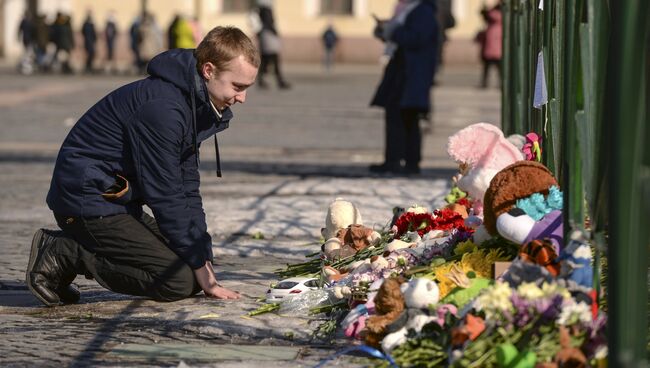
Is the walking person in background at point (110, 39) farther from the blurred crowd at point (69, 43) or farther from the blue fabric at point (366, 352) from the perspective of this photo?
the blue fabric at point (366, 352)

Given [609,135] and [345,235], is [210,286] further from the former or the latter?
[609,135]

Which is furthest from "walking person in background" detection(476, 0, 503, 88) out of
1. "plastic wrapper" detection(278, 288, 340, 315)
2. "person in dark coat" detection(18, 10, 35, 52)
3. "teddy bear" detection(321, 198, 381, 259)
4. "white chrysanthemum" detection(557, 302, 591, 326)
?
"white chrysanthemum" detection(557, 302, 591, 326)

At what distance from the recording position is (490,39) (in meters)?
28.3

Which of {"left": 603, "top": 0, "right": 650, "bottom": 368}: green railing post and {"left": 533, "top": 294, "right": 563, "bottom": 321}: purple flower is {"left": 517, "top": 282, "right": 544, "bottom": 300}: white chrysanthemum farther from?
{"left": 603, "top": 0, "right": 650, "bottom": 368}: green railing post

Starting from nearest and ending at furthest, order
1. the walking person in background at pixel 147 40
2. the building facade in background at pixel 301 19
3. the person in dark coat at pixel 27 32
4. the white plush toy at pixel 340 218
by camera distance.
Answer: the white plush toy at pixel 340 218, the walking person in background at pixel 147 40, the person in dark coat at pixel 27 32, the building facade in background at pixel 301 19

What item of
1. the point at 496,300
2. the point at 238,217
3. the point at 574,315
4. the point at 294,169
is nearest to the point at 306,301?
the point at 496,300

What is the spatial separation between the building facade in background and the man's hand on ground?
3689cm

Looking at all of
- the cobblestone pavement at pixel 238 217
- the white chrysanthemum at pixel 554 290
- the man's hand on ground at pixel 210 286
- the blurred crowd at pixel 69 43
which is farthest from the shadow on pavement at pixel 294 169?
the blurred crowd at pixel 69 43

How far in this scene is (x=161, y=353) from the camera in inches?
198

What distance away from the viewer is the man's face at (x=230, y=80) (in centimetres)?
583

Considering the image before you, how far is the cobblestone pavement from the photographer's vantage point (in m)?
5.14

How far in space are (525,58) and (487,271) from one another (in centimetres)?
382

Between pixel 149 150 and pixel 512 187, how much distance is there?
5.06 ft

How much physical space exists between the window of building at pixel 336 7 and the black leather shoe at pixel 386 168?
3239 centimetres
